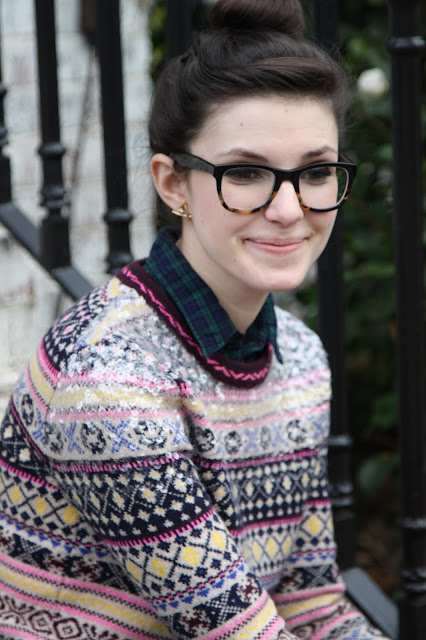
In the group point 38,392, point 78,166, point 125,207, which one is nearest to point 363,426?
point 78,166

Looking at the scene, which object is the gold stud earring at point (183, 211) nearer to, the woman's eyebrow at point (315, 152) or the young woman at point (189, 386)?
the young woman at point (189, 386)

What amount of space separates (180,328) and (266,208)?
0.23 m

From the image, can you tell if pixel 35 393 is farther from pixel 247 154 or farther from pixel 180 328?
pixel 247 154

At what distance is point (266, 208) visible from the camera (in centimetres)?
161

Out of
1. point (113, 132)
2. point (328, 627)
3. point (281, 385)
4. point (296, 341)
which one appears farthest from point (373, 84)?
point (328, 627)

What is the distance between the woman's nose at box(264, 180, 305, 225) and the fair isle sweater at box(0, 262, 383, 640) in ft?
0.72

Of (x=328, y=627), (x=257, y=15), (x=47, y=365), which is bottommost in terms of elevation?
(x=328, y=627)

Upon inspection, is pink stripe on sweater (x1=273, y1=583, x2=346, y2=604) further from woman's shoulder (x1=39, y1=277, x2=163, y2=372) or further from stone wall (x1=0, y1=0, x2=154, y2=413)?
stone wall (x1=0, y1=0, x2=154, y2=413)

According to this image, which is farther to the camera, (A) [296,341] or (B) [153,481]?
(A) [296,341]

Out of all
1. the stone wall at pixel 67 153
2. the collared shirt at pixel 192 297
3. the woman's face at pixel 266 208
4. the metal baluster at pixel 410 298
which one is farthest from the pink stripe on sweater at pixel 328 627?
the stone wall at pixel 67 153

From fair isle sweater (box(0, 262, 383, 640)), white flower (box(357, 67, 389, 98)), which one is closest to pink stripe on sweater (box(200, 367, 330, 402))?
fair isle sweater (box(0, 262, 383, 640))

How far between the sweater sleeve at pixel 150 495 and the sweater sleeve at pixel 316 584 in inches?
15.0

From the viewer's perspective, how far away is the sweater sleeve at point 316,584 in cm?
194

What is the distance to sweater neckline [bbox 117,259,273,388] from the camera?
65.8 inches
